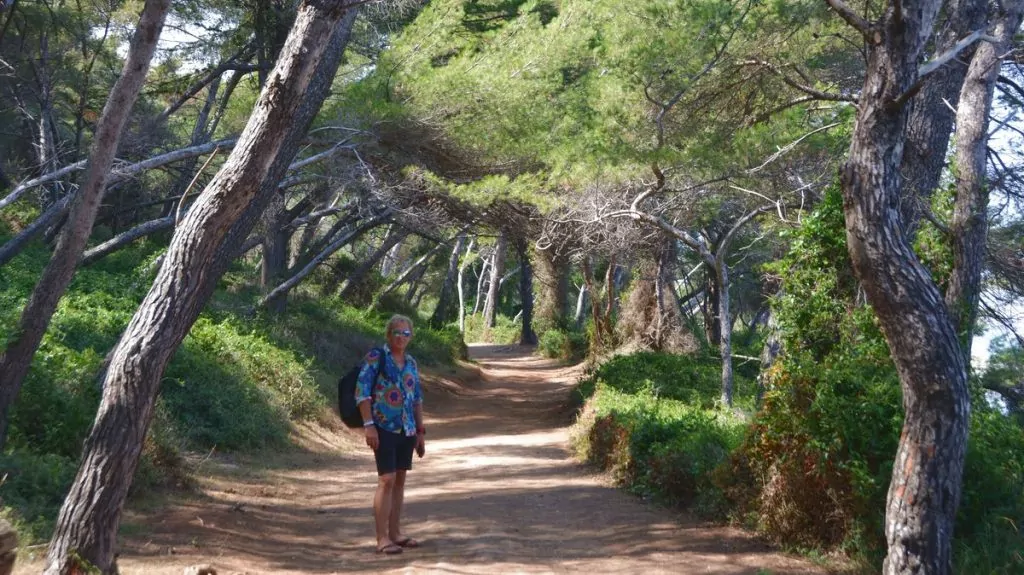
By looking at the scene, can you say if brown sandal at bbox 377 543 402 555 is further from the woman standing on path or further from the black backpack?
the black backpack

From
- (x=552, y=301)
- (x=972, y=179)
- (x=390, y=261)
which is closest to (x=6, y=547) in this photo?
(x=972, y=179)

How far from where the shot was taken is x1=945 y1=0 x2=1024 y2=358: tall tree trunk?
743cm

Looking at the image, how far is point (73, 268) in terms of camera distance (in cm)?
724

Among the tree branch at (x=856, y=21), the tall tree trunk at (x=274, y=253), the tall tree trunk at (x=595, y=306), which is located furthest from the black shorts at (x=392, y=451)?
the tall tree trunk at (x=595, y=306)

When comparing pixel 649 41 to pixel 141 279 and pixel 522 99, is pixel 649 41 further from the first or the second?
pixel 141 279

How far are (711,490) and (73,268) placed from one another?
18.9ft

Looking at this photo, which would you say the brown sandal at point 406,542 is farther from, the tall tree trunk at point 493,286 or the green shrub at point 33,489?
the tall tree trunk at point 493,286

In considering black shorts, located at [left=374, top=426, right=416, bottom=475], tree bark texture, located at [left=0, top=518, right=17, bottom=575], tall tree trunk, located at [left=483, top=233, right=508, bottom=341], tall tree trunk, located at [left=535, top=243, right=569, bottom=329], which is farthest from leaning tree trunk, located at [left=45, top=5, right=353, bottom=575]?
tall tree trunk, located at [left=483, top=233, right=508, bottom=341]

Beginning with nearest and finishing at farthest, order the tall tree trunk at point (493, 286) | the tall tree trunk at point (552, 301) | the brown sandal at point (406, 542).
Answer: the brown sandal at point (406, 542) < the tall tree trunk at point (552, 301) < the tall tree trunk at point (493, 286)

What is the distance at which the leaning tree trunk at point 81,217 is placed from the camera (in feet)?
22.7

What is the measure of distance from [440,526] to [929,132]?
19.0 ft

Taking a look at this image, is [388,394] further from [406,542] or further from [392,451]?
[406,542]

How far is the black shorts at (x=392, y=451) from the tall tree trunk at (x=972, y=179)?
4.29 metres

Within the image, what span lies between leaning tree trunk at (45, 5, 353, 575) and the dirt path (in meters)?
0.55
